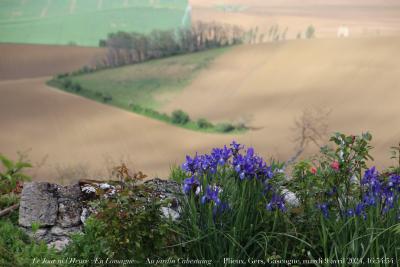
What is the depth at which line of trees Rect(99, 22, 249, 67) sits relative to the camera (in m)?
8.47

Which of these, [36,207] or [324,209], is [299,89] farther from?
[324,209]

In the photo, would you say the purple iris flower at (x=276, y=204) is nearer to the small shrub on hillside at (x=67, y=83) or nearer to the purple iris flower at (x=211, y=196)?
the purple iris flower at (x=211, y=196)

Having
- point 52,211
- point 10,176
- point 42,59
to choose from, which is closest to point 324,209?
point 52,211

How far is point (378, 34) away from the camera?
8.41 metres

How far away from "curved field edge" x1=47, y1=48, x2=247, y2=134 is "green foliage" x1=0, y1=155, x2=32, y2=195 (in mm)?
3057

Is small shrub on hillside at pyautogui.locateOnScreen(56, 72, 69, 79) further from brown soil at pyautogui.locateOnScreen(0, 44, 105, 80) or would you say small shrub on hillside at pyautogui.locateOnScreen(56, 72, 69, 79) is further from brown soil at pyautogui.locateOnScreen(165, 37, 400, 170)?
brown soil at pyautogui.locateOnScreen(165, 37, 400, 170)

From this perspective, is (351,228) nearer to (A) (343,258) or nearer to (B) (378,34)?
(A) (343,258)

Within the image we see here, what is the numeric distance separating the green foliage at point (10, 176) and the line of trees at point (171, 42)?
11.9 ft

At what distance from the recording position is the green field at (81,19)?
28.0ft

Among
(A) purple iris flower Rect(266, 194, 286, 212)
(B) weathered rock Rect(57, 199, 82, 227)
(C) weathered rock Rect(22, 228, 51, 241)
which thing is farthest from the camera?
(B) weathered rock Rect(57, 199, 82, 227)

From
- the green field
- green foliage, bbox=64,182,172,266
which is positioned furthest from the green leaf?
the green field

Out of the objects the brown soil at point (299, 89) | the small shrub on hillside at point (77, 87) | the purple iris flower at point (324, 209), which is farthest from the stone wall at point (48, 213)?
the small shrub on hillside at point (77, 87)

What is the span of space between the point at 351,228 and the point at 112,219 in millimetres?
1140

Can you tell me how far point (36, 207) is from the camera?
4.23 meters
